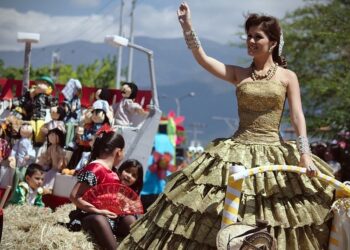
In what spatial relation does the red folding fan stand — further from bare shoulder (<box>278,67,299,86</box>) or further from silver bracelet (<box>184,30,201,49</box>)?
bare shoulder (<box>278,67,299,86</box>)

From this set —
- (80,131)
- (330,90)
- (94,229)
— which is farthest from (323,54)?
(94,229)

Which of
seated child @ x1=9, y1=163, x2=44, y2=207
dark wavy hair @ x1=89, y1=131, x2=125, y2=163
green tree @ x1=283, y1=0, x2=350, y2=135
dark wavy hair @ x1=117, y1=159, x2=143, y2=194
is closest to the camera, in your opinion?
dark wavy hair @ x1=89, y1=131, x2=125, y2=163

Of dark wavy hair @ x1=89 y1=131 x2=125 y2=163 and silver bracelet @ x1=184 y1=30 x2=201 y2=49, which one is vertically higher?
silver bracelet @ x1=184 y1=30 x2=201 y2=49

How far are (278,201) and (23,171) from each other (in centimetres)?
514

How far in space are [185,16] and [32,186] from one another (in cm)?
440

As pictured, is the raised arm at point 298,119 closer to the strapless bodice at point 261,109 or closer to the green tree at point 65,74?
the strapless bodice at point 261,109

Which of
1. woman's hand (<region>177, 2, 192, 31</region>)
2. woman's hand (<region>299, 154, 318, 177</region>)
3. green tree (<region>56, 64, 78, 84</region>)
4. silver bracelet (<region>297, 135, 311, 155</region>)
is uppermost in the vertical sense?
woman's hand (<region>177, 2, 192, 31</region>)

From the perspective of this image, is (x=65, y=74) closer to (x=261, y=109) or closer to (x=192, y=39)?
(x=192, y=39)

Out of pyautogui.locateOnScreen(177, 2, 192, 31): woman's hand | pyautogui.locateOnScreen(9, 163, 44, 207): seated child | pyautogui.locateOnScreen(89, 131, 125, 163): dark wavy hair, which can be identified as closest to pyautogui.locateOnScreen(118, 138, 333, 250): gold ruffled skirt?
pyautogui.locateOnScreen(177, 2, 192, 31): woman's hand

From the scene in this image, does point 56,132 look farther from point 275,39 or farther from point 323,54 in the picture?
point 323,54

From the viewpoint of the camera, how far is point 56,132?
348 inches

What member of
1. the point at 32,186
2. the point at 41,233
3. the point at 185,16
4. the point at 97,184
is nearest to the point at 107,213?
the point at 97,184

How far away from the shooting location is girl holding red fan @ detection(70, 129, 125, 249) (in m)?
5.36

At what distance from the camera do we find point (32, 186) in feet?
27.2
